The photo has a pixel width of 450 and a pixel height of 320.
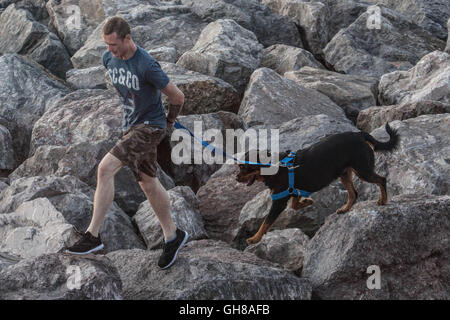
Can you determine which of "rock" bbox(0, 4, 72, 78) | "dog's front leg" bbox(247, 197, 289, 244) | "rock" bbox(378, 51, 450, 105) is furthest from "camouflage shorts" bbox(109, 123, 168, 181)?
"rock" bbox(0, 4, 72, 78)

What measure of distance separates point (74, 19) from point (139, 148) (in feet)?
40.3

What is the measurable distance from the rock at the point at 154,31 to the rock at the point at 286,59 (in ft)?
6.67

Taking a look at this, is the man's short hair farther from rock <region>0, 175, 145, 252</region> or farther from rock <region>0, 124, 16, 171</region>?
rock <region>0, 124, 16, 171</region>

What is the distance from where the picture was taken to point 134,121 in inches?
201

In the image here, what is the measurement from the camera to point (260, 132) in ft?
30.5

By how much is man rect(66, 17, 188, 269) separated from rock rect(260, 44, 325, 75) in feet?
28.0

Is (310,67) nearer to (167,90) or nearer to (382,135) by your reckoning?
(382,135)

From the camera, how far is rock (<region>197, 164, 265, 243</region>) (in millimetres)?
7887

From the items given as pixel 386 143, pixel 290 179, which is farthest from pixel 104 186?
pixel 386 143

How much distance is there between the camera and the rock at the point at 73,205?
714 centimetres

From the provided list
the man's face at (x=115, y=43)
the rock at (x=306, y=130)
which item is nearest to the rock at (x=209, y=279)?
the man's face at (x=115, y=43)

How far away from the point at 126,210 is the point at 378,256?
4049 mm
